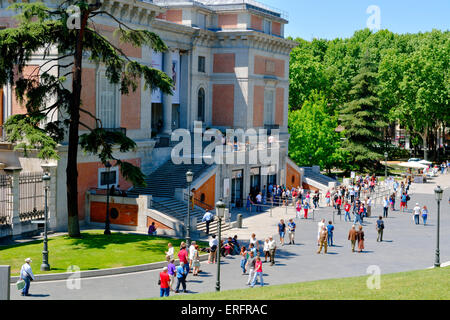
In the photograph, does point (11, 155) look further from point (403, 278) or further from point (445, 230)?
point (445, 230)

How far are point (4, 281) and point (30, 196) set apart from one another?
16.5m

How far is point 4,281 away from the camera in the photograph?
1466 cm

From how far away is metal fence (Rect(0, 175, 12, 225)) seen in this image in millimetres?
28797

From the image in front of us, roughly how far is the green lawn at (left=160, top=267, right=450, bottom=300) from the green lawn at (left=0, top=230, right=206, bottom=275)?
309 inches

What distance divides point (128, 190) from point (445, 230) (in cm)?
1873

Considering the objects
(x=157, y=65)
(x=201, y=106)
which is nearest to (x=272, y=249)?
(x=157, y=65)

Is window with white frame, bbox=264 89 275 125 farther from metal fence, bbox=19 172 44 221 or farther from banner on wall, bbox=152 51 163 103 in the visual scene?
metal fence, bbox=19 172 44 221

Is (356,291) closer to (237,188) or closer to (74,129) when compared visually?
(74,129)

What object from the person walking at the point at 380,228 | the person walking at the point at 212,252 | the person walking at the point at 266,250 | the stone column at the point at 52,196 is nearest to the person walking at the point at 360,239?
the person walking at the point at 380,228

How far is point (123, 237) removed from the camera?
29703mm

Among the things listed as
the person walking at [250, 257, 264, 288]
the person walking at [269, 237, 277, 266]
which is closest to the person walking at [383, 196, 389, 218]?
the person walking at [269, 237, 277, 266]

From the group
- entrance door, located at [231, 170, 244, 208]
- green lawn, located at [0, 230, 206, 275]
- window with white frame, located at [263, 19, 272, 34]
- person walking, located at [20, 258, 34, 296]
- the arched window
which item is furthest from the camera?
window with white frame, located at [263, 19, 272, 34]

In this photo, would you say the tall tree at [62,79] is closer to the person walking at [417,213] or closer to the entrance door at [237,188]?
the entrance door at [237,188]
